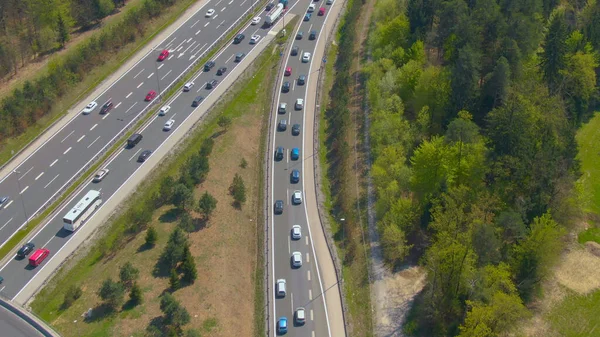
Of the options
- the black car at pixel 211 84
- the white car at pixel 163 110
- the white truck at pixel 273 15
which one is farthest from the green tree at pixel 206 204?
the white truck at pixel 273 15

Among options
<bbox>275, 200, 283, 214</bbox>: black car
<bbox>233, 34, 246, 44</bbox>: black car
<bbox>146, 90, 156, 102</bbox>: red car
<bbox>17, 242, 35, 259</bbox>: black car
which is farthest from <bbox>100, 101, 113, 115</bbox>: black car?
<bbox>275, 200, 283, 214</bbox>: black car

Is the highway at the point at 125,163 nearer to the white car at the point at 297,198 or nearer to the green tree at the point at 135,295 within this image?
the green tree at the point at 135,295

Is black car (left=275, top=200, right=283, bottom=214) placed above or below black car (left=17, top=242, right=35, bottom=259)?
below

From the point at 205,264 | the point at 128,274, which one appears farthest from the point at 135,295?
the point at 205,264

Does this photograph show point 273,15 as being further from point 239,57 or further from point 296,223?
point 296,223

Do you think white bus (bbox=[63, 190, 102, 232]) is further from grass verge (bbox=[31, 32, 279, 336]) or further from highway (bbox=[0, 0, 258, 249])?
highway (bbox=[0, 0, 258, 249])
